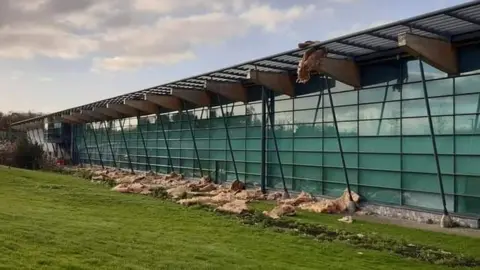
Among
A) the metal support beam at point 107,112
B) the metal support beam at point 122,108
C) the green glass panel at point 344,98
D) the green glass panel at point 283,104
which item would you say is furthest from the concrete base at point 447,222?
the metal support beam at point 107,112

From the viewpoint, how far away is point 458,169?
69.9ft

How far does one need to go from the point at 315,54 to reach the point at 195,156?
20411 millimetres

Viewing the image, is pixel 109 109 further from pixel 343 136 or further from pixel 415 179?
pixel 415 179

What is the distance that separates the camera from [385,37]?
2091 centimetres

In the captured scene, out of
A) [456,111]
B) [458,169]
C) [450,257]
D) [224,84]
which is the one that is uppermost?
[224,84]

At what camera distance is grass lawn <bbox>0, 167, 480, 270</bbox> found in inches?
429

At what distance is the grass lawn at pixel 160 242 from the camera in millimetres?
10898

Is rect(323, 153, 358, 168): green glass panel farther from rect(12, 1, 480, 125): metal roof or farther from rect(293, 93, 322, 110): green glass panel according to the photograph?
rect(12, 1, 480, 125): metal roof

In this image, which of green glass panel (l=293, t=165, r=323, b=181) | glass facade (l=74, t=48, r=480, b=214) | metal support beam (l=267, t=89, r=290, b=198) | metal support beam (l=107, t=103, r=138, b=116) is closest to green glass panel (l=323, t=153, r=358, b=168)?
glass facade (l=74, t=48, r=480, b=214)

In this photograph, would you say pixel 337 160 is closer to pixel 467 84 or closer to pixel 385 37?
pixel 467 84

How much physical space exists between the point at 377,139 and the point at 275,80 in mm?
7281

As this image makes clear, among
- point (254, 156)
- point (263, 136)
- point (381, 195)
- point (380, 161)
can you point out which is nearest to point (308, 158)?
point (263, 136)

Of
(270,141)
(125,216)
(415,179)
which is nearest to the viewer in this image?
(125,216)

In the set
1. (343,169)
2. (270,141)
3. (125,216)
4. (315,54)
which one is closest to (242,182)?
(270,141)
